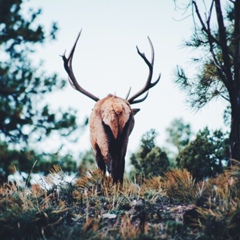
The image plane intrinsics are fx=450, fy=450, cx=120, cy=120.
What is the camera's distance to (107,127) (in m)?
6.70

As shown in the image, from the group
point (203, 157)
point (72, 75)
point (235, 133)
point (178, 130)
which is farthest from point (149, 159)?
point (178, 130)

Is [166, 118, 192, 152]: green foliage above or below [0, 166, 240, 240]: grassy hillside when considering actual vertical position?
above

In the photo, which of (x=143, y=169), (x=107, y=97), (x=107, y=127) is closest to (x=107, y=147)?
(x=107, y=127)

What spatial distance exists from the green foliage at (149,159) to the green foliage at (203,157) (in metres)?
0.43

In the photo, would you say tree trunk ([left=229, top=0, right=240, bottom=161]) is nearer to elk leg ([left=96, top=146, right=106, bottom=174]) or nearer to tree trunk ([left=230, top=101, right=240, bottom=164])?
tree trunk ([left=230, top=101, right=240, bottom=164])

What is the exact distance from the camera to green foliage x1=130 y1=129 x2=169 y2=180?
1085 centimetres

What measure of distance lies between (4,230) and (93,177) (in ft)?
6.01

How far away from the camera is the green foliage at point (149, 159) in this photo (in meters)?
10.9

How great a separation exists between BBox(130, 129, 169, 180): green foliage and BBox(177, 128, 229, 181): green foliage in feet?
1.41

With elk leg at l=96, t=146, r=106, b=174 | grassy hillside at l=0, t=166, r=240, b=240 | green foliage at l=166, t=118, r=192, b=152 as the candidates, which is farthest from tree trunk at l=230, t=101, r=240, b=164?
green foliage at l=166, t=118, r=192, b=152

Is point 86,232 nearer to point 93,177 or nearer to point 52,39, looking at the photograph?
point 93,177

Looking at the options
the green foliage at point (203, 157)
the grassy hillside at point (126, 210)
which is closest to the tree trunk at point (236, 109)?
the grassy hillside at point (126, 210)

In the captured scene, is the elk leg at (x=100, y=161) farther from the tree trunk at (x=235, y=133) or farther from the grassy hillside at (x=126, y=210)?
the tree trunk at (x=235, y=133)

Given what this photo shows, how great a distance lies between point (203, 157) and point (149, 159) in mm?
1335
